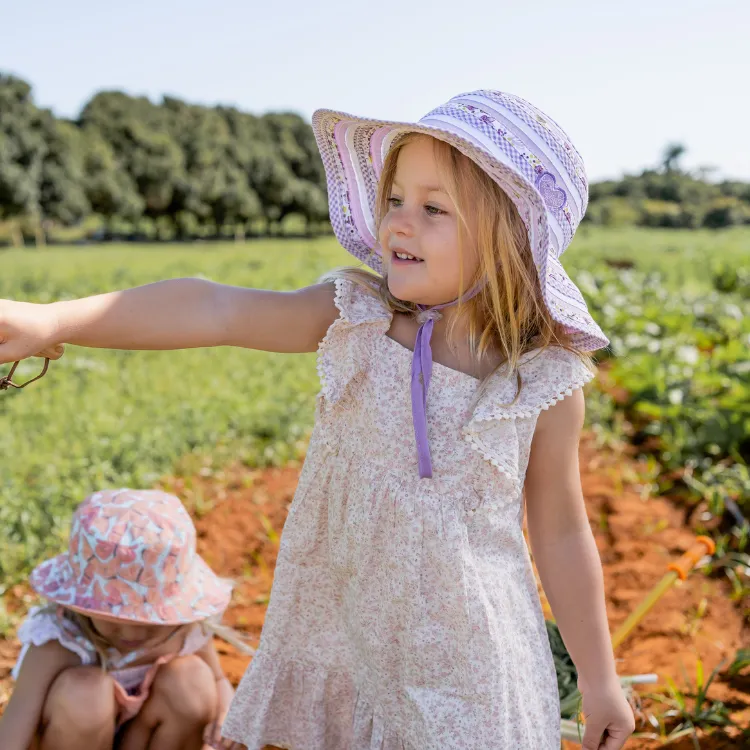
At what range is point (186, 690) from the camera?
200 centimetres

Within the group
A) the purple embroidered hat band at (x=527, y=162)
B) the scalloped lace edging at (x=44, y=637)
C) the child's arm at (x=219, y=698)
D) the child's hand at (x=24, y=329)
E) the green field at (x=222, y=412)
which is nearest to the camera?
the child's hand at (x=24, y=329)

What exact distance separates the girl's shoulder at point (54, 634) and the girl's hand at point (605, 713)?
112 cm

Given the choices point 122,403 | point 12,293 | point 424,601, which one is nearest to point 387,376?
point 424,601

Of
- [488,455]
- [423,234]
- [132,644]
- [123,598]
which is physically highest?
[423,234]

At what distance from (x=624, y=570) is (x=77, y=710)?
2.23 m

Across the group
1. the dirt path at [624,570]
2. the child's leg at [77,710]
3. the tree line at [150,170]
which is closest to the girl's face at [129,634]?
the child's leg at [77,710]

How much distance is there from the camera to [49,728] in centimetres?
187

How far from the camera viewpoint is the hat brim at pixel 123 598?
1.90 metres

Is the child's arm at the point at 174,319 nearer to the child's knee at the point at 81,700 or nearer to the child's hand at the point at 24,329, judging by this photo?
the child's hand at the point at 24,329

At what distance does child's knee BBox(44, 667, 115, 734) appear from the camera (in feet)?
6.09

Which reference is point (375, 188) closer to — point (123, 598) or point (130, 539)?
point (130, 539)

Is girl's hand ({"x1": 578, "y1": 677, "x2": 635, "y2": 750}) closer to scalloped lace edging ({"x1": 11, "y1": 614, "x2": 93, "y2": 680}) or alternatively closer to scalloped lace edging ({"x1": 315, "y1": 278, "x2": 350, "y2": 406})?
scalloped lace edging ({"x1": 315, "y1": 278, "x2": 350, "y2": 406})

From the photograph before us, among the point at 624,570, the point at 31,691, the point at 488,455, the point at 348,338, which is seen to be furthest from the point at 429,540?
the point at 624,570

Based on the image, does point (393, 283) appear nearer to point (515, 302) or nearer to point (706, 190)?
point (515, 302)
